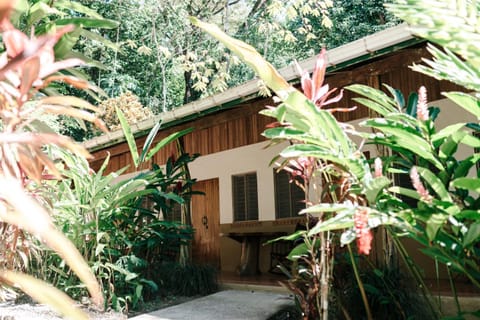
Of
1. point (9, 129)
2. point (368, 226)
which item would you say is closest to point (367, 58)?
point (368, 226)

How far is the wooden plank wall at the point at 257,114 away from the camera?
18.1 ft

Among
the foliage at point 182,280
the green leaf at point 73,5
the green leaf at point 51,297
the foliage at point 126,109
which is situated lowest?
the foliage at point 182,280

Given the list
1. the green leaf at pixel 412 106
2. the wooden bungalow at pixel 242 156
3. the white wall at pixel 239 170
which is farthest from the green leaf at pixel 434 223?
the white wall at pixel 239 170

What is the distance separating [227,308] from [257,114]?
401 centimetres

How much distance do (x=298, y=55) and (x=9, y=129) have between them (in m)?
19.9

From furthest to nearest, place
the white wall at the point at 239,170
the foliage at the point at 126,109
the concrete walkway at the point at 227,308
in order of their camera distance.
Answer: the foliage at the point at 126,109
the white wall at the point at 239,170
the concrete walkway at the point at 227,308

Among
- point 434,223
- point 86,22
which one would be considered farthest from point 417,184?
point 86,22

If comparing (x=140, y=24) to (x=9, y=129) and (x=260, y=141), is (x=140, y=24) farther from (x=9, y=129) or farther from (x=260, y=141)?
(x=9, y=129)

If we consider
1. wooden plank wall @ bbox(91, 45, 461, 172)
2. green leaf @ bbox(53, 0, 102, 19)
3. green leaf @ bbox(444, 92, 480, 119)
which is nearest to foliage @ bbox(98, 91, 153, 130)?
wooden plank wall @ bbox(91, 45, 461, 172)

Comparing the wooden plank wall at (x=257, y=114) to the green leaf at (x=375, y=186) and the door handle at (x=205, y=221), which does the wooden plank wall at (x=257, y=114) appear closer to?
the door handle at (x=205, y=221)

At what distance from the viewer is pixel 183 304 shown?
5.37 m

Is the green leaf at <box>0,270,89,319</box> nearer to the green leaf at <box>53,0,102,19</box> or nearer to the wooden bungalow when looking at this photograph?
the green leaf at <box>53,0,102,19</box>

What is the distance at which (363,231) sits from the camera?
1391mm

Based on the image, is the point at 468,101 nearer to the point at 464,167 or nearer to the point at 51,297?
the point at 464,167
